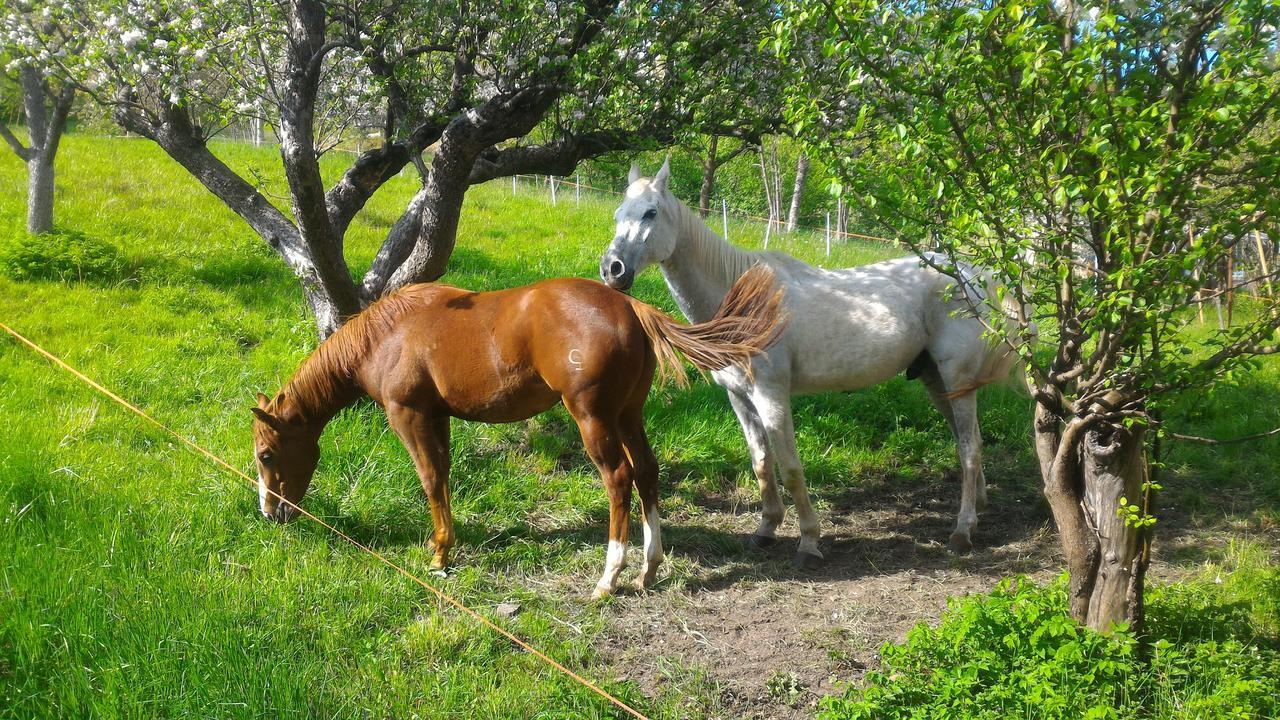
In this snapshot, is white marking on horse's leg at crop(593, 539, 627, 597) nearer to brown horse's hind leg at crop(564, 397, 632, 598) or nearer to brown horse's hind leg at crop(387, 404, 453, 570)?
brown horse's hind leg at crop(564, 397, 632, 598)

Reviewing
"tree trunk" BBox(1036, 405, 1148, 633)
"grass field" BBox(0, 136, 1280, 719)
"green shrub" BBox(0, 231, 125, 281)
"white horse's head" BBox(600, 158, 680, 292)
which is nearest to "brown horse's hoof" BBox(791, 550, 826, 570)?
"grass field" BBox(0, 136, 1280, 719)

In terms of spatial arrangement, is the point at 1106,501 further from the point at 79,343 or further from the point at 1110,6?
the point at 79,343

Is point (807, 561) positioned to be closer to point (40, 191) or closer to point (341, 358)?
point (341, 358)

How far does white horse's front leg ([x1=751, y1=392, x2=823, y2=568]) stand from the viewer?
4891 millimetres

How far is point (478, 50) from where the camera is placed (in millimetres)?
5293

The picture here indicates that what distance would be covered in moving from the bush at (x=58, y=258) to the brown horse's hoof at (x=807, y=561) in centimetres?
753

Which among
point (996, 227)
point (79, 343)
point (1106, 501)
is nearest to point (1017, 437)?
point (1106, 501)

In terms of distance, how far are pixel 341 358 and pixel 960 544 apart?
4113 mm

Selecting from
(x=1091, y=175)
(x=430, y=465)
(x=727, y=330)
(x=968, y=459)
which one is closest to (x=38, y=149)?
(x=430, y=465)

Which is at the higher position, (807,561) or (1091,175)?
(1091,175)

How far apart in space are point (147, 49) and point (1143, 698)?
5742 mm

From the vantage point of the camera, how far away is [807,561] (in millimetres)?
4922

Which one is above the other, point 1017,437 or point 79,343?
point 79,343

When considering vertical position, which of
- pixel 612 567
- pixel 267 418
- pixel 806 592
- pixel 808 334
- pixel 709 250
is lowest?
pixel 806 592
